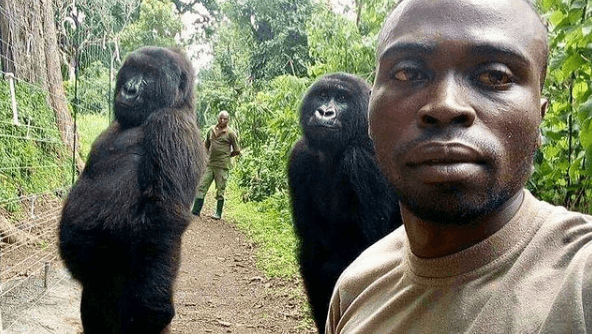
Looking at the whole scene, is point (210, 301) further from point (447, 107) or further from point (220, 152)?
point (447, 107)

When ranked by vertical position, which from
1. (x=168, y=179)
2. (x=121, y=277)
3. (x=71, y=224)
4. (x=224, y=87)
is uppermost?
(x=168, y=179)

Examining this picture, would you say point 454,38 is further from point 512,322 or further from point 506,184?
point 512,322

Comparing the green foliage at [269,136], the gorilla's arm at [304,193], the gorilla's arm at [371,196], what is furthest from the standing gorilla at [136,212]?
the green foliage at [269,136]

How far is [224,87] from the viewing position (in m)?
18.1

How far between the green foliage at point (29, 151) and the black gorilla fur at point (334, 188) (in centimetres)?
242

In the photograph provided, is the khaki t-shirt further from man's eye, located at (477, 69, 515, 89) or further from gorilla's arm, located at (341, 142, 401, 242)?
gorilla's arm, located at (341, 142, 401, 242)

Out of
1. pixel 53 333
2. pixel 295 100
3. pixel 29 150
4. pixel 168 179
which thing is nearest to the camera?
pixel 168 179

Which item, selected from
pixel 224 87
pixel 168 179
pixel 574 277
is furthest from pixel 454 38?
pixel 224 87

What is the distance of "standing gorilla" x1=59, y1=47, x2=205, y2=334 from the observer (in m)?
4.00

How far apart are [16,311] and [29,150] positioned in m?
1.92

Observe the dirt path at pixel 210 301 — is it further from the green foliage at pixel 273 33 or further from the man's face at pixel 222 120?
the green foliage at pixel 273 33

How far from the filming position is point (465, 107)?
99 centimetres

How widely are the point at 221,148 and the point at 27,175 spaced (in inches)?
214

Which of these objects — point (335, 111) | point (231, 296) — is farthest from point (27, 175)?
point (335, 111)
